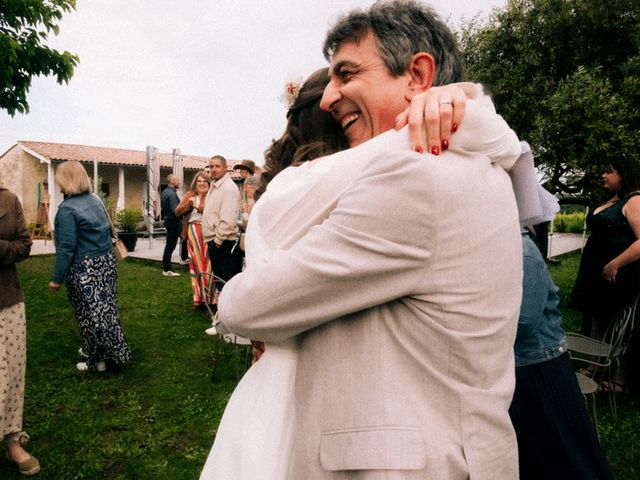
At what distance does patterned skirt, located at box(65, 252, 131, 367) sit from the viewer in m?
4.74

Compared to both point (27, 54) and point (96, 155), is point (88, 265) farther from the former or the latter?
point (96, 155)

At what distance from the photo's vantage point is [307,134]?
1765mm

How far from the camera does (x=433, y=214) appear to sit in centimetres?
92

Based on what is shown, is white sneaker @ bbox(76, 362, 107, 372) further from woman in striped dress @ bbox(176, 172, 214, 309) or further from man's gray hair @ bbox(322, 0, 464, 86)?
Answer: man's gray hair @ bbox(322, 0, 464, 86)

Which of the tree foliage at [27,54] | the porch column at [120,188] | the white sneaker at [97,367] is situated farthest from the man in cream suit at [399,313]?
the porch column at [120,188]

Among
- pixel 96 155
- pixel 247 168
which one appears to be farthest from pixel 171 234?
pixel 96 155

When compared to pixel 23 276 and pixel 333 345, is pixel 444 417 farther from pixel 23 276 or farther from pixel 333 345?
pixel 23 276

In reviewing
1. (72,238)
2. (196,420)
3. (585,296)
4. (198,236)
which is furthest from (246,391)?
(198,236)

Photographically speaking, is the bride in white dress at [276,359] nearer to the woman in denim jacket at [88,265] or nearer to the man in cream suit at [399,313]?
the man in cream suit at [399,313]

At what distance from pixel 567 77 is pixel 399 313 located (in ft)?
23.8

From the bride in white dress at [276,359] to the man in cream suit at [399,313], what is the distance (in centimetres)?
1

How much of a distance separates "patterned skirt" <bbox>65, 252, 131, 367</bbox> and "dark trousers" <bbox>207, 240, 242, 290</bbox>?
1940 millimetres

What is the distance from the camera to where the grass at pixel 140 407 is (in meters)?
3.45

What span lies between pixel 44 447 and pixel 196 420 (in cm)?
113
